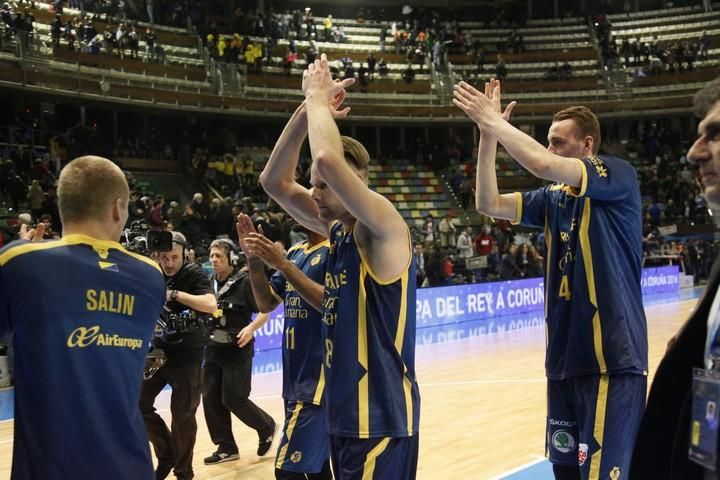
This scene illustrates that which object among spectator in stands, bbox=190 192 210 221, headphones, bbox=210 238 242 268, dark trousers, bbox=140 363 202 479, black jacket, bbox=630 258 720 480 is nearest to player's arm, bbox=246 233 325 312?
black jacket, bbox=630 258 720 480

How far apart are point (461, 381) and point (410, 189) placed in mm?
17217

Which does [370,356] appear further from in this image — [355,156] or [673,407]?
[673,407]

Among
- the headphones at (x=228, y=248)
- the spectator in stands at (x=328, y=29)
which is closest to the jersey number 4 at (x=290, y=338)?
the headphones at (x=228, y=248)

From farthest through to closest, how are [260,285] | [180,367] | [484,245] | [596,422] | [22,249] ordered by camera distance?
[484,245]
[180,367]
[260,285]
[596,422]
[22,249]

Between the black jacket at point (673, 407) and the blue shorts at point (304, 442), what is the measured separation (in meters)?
2.22

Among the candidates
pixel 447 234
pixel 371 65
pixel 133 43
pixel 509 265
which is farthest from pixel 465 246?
pixel 371 65

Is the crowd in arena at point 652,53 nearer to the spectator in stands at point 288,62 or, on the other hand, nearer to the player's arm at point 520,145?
the spectator in stands at point 288,62

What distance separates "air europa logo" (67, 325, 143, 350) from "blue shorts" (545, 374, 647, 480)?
193cm

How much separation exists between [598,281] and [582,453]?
750 millimetres

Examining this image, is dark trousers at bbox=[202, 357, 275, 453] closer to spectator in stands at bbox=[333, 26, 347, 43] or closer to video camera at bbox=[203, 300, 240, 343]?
video camera at bbox=[203, 300, 240, 343]

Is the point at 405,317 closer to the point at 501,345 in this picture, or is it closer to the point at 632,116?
the point at 501,345

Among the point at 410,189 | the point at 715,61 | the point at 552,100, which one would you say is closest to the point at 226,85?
the point at 410,189

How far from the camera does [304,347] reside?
4047mm

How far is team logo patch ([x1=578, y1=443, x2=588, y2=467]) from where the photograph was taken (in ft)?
10.6
